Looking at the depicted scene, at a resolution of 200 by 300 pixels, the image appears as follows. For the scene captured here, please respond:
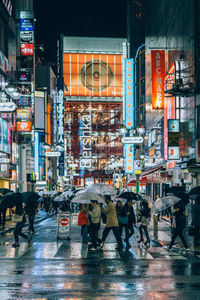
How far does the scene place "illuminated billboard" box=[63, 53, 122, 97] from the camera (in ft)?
373

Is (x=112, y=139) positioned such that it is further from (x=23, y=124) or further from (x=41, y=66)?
(x=23, y=124)

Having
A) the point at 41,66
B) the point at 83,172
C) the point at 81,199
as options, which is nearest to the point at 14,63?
the point at 81,199

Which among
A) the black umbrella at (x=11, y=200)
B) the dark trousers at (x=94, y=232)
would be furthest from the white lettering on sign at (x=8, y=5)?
the dark trousers at (x=94, y=232)

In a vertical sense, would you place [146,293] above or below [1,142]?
below

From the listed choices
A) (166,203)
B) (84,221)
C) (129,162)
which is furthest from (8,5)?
(166,203)

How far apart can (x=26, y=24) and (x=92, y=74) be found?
71113 mm

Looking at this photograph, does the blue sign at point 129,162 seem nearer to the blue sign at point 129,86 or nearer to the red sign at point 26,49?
the blue sign at point 129,86

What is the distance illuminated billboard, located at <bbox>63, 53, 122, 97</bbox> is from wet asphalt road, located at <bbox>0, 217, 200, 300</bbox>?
97.9 metres

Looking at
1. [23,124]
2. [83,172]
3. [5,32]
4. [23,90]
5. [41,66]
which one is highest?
[41,66]

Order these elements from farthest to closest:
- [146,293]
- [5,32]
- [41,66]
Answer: [41,66]
[5,32]
[146,293]

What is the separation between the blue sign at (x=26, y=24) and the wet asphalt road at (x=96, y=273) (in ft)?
100

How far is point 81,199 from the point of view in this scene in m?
17.9

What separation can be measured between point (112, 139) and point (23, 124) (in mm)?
81160

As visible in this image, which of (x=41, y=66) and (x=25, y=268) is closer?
(x=25, y=268)
